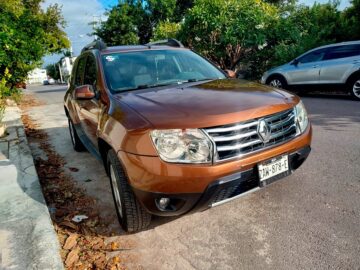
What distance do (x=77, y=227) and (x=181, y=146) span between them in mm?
1513

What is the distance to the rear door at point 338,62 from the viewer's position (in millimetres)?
8336

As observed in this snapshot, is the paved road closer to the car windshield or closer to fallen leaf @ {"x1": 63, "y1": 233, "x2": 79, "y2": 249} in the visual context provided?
fallen leaf @ {"x1": 63, "y1": 233, "x2": 79, "y2": 249}

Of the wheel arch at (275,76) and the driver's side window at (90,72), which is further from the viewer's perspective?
the wheel arch at (275,76)

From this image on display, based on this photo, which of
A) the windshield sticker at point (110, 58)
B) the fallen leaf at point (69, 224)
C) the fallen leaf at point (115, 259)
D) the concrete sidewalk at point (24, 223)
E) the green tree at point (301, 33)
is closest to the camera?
the concrete sidewalk at point (24, 223)

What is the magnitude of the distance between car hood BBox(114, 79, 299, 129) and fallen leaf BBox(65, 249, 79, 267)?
1.29 metres

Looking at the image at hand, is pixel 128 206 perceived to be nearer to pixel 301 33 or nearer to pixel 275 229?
pixel 275 229

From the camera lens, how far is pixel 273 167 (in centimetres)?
260

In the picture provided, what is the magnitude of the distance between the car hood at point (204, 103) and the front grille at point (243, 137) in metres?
0.05

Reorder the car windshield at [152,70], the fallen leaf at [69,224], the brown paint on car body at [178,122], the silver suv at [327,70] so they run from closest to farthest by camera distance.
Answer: the brown paint on car body at [178,122] < the fallen leaf at [69,224] < the car windshield at [152,70] < the silver suv at [327,70]

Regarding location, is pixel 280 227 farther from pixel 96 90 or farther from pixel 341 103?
pixel 341 103

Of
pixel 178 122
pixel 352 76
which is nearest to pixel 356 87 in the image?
pixel 352 76

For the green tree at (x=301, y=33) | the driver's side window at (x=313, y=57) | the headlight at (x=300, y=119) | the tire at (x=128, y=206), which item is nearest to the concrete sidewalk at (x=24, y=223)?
the tire at (x=128, y=206)

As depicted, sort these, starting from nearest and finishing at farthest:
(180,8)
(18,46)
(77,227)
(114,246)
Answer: (114,246), (77,227), (18,46), (180,8)

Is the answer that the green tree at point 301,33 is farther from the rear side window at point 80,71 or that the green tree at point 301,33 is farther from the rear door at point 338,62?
the rear side window at point 80,71
